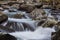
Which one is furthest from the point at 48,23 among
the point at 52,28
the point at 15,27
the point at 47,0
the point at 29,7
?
the point at 47,0

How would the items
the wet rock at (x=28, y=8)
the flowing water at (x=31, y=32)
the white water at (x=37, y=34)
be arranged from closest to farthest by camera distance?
the white water at (x=37, y=34) → the flowing water at (x=31, y=32) → the wet rock at (x=28, y=8)

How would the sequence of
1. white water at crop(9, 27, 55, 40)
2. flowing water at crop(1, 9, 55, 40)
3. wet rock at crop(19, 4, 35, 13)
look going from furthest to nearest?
wet rock at crop(19, 4, 35, 13)
flowing water at crop(1, 9, 55, 40)
white water at crop(9, 27, 55, 40)

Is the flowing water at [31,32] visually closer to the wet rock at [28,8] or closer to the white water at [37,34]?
the white water at [37,34]

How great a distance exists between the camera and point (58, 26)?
8.42 metres

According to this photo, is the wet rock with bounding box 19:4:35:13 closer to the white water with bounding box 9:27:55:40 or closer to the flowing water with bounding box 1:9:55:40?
the flowing water with bounding box 1:9:55:40

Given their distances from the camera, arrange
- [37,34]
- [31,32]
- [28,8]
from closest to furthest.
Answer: [37,34] < [31,32] < [28,8]

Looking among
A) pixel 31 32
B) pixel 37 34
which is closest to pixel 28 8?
pixel 31 32

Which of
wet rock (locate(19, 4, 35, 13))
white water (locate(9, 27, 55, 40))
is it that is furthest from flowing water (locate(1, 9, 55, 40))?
wet rock (locate(19, 4, 35, 13))

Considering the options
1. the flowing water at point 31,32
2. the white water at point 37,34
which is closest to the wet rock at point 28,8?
the flowing water at point 31,32

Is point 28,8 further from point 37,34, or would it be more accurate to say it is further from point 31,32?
point 37,34

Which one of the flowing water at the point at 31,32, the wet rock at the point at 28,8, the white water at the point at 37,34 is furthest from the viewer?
the wet rock at the point at 28,8

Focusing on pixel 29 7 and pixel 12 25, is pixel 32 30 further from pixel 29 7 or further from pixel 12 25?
pixel 29 7

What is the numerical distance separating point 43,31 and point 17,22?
1497 mm

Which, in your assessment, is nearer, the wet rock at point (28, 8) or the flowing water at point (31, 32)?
the flowing water at point (31, 32)
